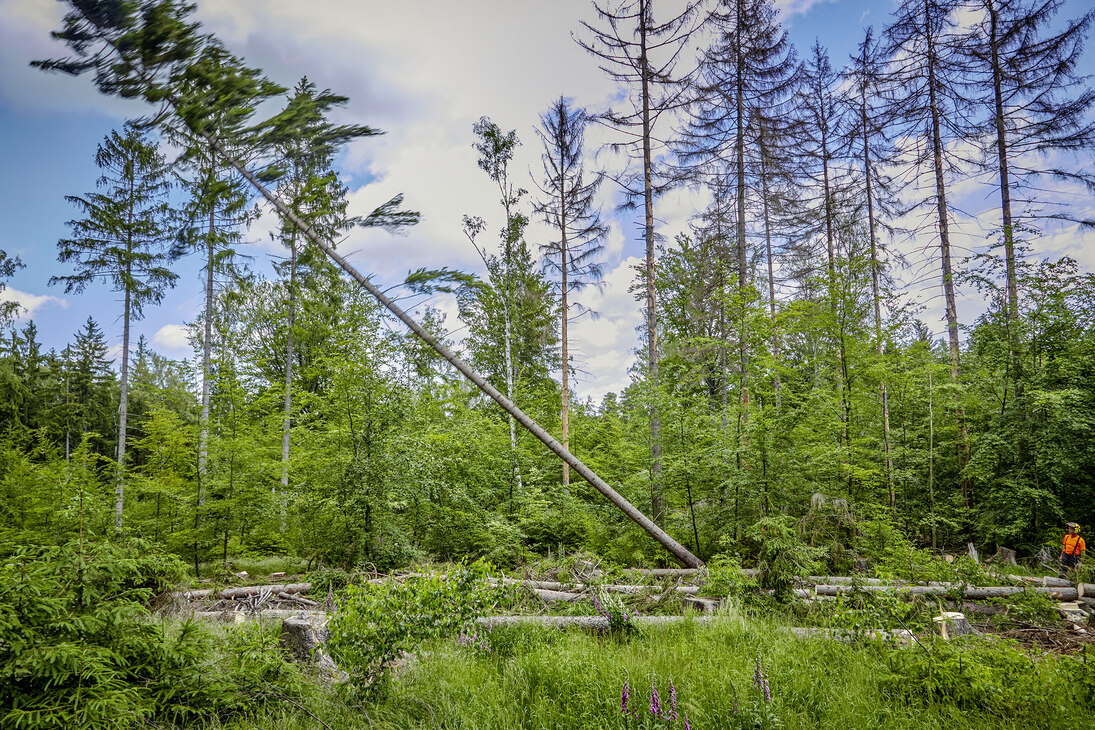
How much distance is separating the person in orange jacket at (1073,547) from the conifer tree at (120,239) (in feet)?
Result: 68.7

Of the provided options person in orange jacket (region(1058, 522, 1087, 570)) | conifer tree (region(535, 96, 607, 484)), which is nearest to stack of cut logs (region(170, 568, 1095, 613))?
person in orange jacket (region(1058, 522, 1087, 570))

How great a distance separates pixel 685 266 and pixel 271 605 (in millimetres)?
18110

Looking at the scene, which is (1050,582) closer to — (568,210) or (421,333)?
(421,333)

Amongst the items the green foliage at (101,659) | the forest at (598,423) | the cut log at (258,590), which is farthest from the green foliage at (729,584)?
the cut log at (258,590)

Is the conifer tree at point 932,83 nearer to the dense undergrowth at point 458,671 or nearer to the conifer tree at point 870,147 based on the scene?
the conifer tree at point 870,147

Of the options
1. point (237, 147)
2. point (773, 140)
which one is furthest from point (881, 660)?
point (773, 140)

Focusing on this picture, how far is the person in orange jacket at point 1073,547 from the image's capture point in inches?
300

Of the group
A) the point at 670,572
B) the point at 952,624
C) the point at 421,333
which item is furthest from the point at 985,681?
the point at 421,333

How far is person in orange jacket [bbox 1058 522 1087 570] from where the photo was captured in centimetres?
762

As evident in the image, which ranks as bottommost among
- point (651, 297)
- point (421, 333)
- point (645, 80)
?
point (421, 333)

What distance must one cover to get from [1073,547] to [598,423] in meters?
10.1

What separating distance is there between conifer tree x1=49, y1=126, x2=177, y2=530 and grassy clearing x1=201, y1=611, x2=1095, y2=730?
14.5m

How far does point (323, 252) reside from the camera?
6.75 m

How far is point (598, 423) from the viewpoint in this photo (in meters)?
14.7
